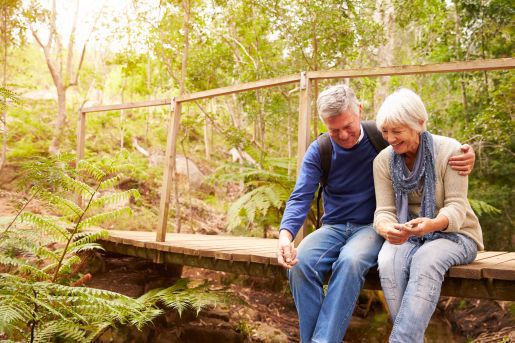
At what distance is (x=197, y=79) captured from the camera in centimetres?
998

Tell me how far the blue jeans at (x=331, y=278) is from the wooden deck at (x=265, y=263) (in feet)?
0.91

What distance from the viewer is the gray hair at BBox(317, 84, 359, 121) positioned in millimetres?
3043

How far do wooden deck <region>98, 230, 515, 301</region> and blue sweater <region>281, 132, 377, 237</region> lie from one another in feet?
1.40

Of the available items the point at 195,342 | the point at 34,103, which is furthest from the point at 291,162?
the point at 34,103

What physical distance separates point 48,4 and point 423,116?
1013 cm

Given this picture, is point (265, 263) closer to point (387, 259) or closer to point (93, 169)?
point (387, 259)

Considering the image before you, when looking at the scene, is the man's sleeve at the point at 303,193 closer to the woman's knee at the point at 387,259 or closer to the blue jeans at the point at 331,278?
the blue jeans at the point at 331,278

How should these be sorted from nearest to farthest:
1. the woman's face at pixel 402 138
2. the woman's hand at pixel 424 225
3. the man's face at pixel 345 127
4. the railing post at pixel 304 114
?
the woman's hand at pixel 424 225, the woman's face at pixel 402 138, the man's face at pixel 345 127, the railing post at pixel 304 114

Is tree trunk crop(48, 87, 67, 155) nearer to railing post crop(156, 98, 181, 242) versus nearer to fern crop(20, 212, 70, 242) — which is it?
railing post crop(156, 98, 181, 242)

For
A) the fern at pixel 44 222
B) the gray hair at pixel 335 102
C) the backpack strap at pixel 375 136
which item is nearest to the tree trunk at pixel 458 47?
the backpack strap at pixel 375 136

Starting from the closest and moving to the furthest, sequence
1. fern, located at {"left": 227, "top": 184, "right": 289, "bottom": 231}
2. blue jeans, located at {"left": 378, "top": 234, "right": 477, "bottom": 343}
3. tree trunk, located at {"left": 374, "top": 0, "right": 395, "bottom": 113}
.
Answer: blue jeans, located at {"left": 378, "top": 234, "right": 477, "bottom": 343}, fern, located at {"left": 227, "top": 184, "right": 289, "bottom": 231}, tree trunk, located at {"left": 374, "top": 0, "right": 395, "bottom": 113}

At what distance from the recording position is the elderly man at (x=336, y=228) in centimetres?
281

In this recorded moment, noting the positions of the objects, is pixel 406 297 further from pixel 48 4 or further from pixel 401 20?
pixel 48 4

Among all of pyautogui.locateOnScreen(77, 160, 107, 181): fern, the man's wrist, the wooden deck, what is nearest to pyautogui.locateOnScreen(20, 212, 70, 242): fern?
pyautogui.locateOnScreen(77, 160, 107, 181): fern
